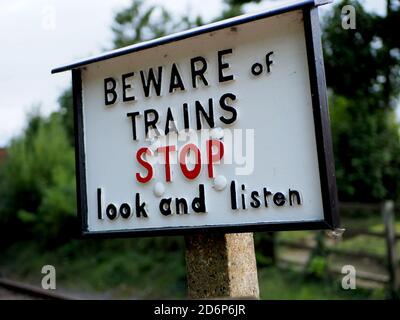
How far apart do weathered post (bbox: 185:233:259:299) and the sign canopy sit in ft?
0.51

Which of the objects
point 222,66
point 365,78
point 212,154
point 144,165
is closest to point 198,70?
point 222,66

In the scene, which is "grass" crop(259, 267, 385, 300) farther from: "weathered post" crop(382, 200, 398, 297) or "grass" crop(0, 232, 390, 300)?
"weathered post" crop(382, 200, 398, 297)

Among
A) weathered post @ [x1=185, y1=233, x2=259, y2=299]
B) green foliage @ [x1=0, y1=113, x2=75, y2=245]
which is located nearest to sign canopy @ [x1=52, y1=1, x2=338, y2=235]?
weathered post @ [x1=185, y1=233, x2=259, y2=299]

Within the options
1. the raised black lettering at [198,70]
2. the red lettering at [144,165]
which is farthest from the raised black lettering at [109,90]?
the raised black lettering at [198,70]

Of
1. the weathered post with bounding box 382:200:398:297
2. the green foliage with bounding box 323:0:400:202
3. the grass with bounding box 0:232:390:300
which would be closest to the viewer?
the green foliage with bounding box 323:0:400:202

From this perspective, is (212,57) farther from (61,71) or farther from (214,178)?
(61,71)

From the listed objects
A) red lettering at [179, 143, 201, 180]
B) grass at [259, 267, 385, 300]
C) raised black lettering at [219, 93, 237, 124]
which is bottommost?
grass at [259, 267, 385, 300]

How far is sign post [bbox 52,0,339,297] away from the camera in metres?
1.72

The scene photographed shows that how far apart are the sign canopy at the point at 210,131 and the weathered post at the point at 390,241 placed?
219 inches

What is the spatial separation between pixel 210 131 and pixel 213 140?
4 cm

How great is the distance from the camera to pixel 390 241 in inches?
267

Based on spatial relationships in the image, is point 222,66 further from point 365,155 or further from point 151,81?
point 365,155

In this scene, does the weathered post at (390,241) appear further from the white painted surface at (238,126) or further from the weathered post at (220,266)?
the white painted surface at (238,126)

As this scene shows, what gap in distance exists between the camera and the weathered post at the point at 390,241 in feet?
21.8
